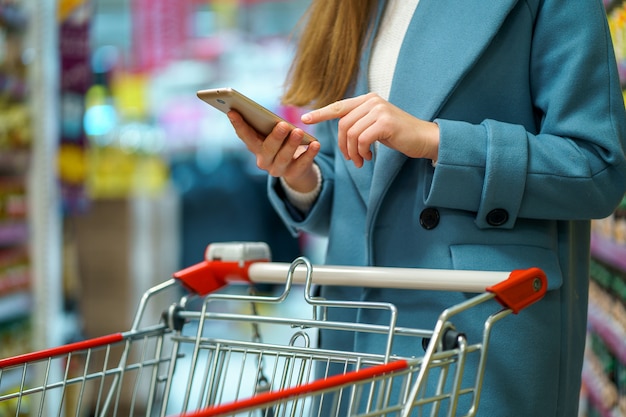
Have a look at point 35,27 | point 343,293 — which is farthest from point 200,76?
point 343,293

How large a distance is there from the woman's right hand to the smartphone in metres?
0.01

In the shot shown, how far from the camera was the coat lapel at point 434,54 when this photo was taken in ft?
4.24

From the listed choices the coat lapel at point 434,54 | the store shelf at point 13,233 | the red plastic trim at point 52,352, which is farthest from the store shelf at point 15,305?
the coat lapel at point 434,54

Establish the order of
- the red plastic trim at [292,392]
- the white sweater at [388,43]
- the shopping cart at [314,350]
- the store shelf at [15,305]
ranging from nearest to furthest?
1. the red plastic trim at [292,392]
2. the shopping cart at [314,350]
3. the white sweater at [388,43]
4. the store shelf at [15,305]

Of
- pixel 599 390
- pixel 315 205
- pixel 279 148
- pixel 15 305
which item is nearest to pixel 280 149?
pixel 279 148

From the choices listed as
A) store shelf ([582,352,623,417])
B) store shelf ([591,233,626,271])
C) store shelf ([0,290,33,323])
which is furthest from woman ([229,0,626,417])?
store shelf ([0,290,33,323])

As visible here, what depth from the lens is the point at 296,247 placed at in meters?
7.39

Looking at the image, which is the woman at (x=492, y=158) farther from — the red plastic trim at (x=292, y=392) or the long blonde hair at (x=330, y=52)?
the red plastic trim at (x=292, y=392)

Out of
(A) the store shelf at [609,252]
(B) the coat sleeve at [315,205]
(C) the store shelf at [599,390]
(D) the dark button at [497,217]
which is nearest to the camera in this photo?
(D) the dark button at [497,217]

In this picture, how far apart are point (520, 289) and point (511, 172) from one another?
179 mm

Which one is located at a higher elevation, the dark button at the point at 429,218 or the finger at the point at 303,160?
the finger at the point at 303,160

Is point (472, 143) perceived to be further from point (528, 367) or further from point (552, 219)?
point (528, 367)

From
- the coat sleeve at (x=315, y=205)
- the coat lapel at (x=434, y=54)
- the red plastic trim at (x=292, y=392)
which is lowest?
the red plastic trim at (x=292, y=392)

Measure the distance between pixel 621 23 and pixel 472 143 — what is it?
1.17 metres
